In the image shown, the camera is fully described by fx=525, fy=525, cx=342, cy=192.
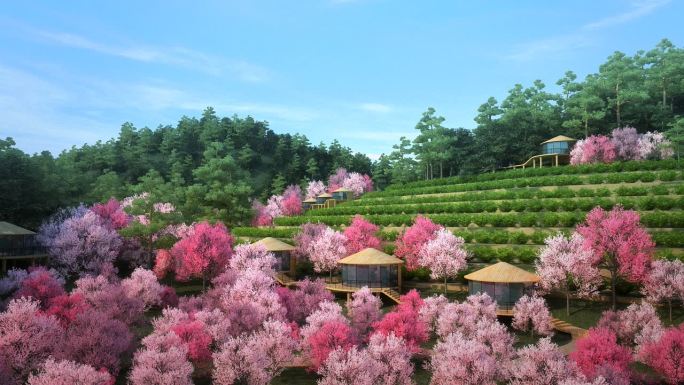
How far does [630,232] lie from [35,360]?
32962 mm

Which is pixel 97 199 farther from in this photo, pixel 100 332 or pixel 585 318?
pixel 585 318

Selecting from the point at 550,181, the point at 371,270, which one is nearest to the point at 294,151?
the point at 550,181

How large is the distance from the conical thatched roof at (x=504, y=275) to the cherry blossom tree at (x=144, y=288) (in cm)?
2065

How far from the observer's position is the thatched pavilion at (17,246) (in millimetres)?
42469

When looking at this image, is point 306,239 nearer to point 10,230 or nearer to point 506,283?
point 506,283

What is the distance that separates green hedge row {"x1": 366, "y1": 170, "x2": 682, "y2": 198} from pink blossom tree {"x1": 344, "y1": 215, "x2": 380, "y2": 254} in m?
24.1

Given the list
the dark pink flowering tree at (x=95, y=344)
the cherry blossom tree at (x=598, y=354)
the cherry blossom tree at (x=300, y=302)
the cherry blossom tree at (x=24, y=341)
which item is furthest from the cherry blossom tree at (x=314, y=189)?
the cherry blossom tree at (x=598, y=354)

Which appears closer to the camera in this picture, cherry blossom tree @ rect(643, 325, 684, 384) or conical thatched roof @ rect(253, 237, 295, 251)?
cherry blossom tree @ rect(643, 325, 684, 384)

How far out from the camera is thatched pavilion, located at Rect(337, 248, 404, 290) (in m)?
39.6

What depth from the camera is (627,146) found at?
68375 millimetres

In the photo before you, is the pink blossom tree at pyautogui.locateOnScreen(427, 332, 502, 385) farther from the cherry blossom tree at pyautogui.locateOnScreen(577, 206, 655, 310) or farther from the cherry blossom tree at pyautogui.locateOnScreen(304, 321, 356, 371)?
the cherry blossom tree at pyautogui.locateOnScreen(577, 206, 655, 310)

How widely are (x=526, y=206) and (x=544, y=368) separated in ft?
118

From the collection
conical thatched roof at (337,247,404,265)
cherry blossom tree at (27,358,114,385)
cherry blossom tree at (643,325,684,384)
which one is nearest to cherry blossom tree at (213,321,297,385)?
cherry blossom tree at (27,358,114,385)

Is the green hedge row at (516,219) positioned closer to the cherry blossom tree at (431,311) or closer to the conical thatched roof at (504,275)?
→ the conical thatched roof at (504,275)
